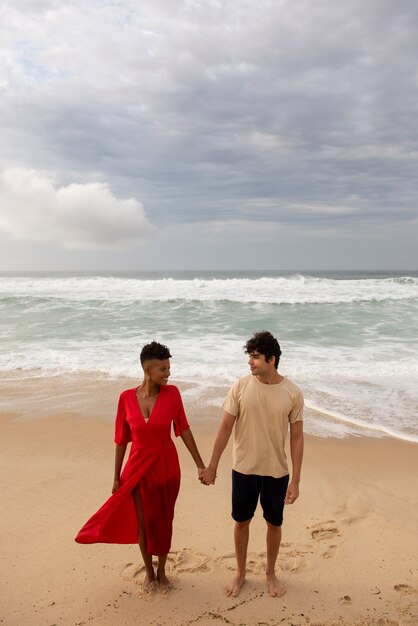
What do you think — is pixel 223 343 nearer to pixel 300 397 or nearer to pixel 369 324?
pixel 369 324

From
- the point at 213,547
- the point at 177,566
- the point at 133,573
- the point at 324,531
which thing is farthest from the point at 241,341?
the point at 133,573

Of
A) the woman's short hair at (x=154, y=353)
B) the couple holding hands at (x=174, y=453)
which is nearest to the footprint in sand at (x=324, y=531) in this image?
the couple holding hands at (x=174, y=453)

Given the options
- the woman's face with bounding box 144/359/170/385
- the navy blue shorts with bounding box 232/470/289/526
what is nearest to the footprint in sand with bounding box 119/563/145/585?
the navy blue shorts with bounding box 232/470/289/526

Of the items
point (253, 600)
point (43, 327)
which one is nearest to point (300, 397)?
point (253, 600)

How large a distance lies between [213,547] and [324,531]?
1018mm

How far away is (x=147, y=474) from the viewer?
319 centimetres

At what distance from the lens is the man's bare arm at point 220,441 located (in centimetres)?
324

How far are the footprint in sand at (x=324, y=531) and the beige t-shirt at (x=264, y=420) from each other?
4.26 feet

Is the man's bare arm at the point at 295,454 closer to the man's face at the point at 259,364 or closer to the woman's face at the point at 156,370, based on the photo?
the man's face at the point at 259,364

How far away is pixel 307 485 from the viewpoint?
5164 mm

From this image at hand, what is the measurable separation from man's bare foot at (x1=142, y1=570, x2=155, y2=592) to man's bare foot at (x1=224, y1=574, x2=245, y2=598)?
0.52 metres

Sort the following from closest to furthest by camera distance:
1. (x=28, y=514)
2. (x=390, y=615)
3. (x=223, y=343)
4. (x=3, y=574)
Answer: (x=390, y=615) → (x=3, y=574) → (x=28, y=514) → (x=223, y=343)

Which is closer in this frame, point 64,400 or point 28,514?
point 28,514

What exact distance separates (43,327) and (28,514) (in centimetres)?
1350
